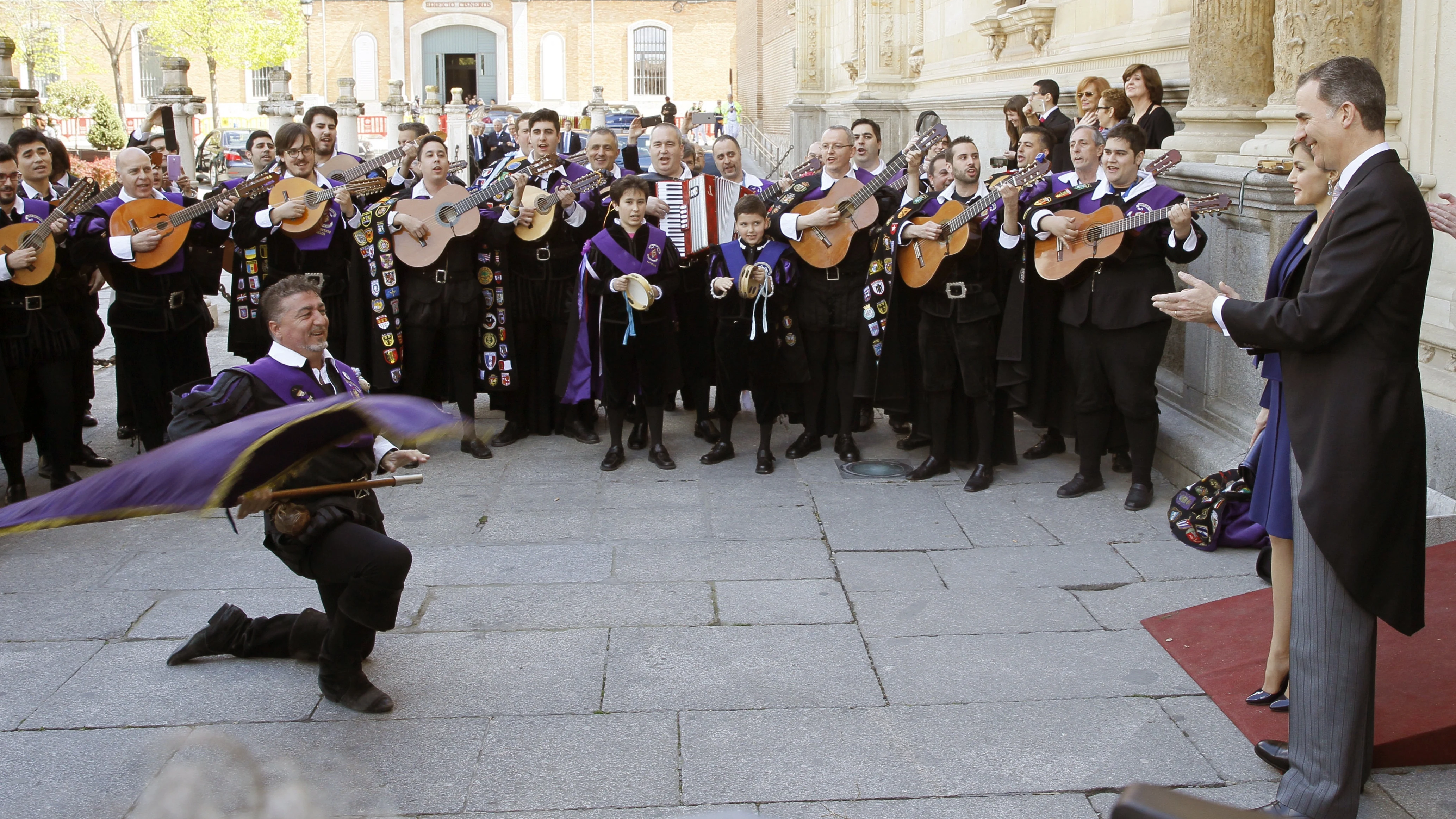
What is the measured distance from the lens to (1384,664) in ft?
13.3

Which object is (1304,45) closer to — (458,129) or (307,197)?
(307,197)

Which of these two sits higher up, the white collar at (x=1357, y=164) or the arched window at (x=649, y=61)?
the arched window at (x=649, y=61)

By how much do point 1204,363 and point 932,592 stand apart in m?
2.39

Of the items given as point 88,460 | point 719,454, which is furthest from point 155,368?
point 719,454

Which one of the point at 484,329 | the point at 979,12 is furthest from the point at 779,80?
the point at 484,329

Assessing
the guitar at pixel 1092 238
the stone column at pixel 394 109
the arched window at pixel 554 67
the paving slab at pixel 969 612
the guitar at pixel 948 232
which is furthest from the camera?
the arched window at pixel 554 67

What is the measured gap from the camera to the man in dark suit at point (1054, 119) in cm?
863

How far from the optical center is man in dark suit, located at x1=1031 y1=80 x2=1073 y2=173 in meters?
8.63

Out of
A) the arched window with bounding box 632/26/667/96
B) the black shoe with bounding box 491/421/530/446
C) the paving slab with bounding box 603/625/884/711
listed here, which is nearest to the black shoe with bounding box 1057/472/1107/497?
the paving slab with bounding box 603/625/884/711

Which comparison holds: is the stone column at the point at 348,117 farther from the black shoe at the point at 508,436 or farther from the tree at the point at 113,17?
the black shoe at the point at 508,436

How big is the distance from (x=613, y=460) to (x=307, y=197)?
2286 mm

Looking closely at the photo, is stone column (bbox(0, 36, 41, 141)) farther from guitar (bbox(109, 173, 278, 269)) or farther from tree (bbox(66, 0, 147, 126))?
tree (bbox(66, 0, 147, 126))

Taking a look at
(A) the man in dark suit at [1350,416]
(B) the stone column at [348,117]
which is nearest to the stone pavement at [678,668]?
(A) the man in dark suit at [1350,416]

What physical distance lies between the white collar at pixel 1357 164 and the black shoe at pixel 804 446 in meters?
Answer: 4.38
